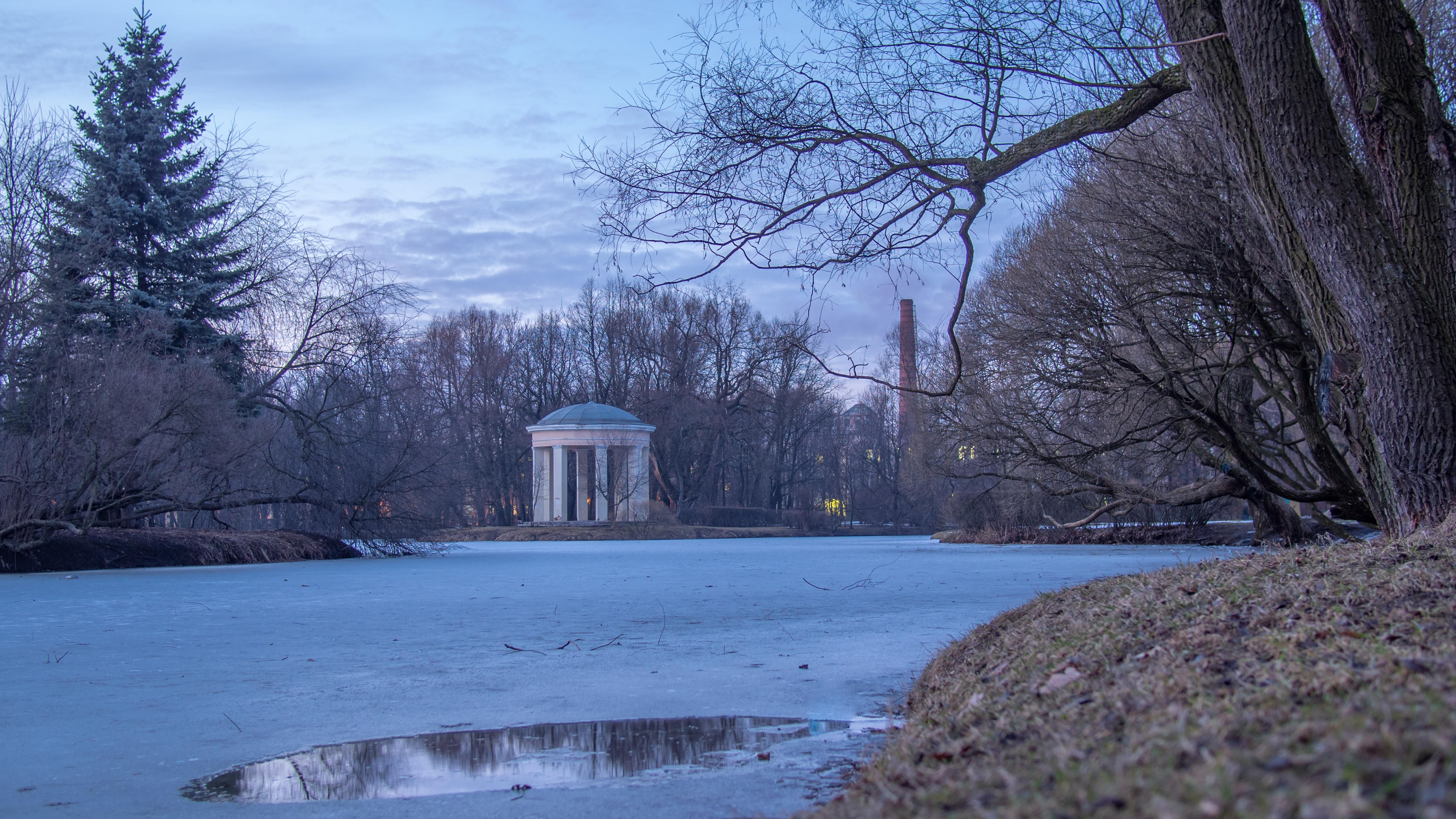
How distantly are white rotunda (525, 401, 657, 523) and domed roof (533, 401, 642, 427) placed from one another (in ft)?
0.10

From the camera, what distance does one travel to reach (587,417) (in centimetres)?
4422

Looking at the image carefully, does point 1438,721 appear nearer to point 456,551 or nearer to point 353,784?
point 353,784

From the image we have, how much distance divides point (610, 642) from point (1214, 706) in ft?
17.7

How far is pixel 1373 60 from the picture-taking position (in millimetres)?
5309

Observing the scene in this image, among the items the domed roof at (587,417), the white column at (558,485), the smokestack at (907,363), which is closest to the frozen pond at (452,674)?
the smokestack at (907,363)

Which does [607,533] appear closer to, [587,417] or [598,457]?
[598,457]

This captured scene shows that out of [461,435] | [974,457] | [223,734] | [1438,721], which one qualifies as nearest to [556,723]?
[223,734]

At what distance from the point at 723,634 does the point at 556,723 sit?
121 inches

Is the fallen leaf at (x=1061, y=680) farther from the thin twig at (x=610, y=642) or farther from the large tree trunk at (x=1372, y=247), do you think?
the thin twig at (x=610, y=642)

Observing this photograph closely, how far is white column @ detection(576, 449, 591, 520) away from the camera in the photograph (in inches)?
1903

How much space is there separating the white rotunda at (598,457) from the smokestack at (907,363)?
460 inches

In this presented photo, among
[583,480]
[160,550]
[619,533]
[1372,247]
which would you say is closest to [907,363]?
[160,550]

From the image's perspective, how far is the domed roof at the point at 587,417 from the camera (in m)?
44.2

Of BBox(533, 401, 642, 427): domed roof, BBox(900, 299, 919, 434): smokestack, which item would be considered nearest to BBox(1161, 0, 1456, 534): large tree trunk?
BBox(900, 299, 919, 434): smokestack
